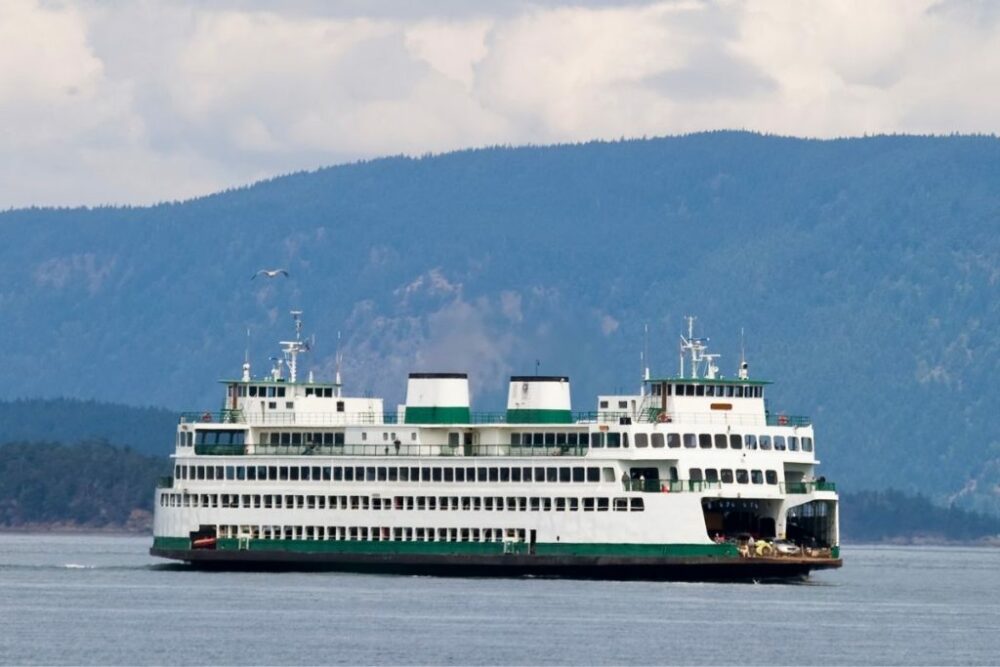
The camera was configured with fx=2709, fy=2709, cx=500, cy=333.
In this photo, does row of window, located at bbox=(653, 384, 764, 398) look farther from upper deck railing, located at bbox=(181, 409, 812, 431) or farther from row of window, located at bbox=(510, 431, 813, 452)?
row of window, located at bbox=(510, 431, 813, 452)

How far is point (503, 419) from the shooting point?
101m

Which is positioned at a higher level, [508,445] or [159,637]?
[508,445]

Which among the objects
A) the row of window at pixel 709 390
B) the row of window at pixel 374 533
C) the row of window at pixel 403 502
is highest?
the row of window at pixel 709 390

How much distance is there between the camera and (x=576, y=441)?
321 ft

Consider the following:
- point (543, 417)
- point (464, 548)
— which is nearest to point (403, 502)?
point (464, 548)

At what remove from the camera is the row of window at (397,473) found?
319 ft

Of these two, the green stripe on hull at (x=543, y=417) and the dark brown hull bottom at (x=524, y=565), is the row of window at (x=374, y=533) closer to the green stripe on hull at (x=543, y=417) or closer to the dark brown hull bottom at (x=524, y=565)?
the dark brown hull bottom at (x=524, y=565)

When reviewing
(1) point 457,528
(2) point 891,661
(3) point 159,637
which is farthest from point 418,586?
(2) point 891,661

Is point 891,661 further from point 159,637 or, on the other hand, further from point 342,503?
point 342,503

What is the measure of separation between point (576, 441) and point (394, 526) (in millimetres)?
7789

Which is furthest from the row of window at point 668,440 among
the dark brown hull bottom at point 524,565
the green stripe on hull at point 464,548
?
the dark brown hull bottom at point 524,565

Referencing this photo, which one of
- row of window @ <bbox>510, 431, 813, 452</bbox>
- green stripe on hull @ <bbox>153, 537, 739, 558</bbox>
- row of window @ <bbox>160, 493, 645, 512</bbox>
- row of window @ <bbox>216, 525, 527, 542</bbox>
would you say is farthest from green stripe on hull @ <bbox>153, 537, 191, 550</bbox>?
row of window @ <bbox>510, 431, 813, 452</bbox>

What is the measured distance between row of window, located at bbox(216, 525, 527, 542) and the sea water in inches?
61.8

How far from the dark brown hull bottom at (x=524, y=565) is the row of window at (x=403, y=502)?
1746 millimetres
